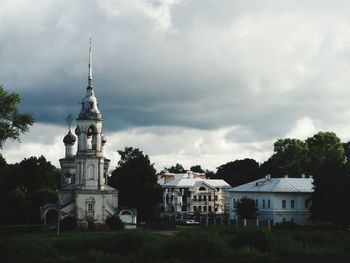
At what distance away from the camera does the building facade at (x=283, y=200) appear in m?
74.9

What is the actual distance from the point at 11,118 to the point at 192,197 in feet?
191

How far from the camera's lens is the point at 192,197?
4240 inches

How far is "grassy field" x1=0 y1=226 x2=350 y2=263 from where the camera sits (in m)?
43.2

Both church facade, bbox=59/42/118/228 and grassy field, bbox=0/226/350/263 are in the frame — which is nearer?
grassy field, bbox=0/226/350/263

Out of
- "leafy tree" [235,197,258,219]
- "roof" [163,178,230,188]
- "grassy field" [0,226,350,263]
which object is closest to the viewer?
"grassy field" [0,226,350,263]

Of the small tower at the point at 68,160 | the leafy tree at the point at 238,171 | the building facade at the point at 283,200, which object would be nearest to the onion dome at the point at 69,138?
the small tower at the point at 68,160

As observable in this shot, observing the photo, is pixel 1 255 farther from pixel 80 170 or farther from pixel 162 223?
pixel 162 223

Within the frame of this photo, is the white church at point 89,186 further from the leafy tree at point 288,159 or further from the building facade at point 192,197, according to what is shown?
the building facade at point 192,197

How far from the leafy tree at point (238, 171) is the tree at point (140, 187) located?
40.4 metres

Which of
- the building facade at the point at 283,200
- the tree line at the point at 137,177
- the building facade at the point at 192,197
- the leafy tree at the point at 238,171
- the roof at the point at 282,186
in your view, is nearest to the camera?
the tree line at the point at 137,177

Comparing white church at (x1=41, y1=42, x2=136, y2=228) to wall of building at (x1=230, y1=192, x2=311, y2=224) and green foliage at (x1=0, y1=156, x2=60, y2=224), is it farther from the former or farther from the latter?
wall of building at (x1=230, y1=192, x2=311, y2=224)

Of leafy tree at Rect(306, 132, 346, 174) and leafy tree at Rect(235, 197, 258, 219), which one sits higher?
Answer: leafy tree at Rect(306, 132, 346, 174)

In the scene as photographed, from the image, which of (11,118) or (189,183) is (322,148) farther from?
(11,118)

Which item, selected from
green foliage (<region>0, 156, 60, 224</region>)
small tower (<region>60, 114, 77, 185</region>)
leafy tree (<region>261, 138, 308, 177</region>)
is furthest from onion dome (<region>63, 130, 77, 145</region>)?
leafy tree (<region>261, 138, 308, 177</region>)
